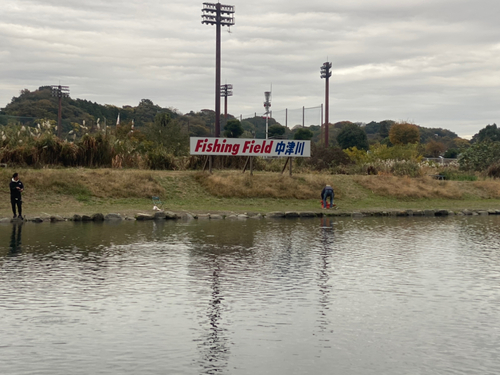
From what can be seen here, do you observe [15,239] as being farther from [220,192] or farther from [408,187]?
[408,187]

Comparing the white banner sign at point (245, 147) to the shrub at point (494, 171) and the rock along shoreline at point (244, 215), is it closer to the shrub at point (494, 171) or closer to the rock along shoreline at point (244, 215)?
the rock along shoreline at point (244, 215)

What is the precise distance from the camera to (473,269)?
681 inches

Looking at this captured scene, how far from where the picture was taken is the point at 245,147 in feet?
151

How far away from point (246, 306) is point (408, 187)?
37055mm

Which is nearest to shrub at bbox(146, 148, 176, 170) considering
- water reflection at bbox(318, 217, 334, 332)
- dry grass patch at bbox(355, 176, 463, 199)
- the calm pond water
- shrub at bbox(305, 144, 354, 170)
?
dry grass patch at bbox(355, 176, 463, 199)

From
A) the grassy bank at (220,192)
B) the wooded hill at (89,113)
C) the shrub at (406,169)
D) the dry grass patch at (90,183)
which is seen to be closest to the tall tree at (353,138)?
the wooded hill at (89,113)

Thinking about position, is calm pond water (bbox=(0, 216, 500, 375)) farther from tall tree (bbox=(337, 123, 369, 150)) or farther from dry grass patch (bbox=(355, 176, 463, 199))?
tall tree (bbox=(337, 123, 369, 150))

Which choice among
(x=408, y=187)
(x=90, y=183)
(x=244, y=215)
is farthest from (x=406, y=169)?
(x=90, y=183)

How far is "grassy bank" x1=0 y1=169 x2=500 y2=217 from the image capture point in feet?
120

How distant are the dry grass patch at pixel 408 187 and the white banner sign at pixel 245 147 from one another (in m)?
5.49

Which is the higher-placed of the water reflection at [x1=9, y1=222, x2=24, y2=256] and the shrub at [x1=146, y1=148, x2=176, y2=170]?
the shrub at [x1=146, y1=148, x2=176, y2=170]

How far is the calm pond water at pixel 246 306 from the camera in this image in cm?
922

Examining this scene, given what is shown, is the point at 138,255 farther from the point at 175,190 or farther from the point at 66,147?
the point at 66,147

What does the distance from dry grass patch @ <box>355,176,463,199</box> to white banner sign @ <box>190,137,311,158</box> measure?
5.49 meters
